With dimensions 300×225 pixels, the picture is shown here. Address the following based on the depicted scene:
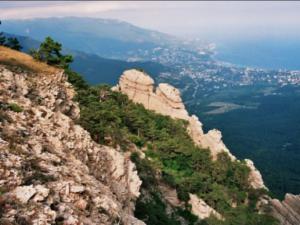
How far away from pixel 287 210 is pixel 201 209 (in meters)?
16.3

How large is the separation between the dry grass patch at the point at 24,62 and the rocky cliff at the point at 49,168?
2.04 meters

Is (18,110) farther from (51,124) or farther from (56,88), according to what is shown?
(56,88)

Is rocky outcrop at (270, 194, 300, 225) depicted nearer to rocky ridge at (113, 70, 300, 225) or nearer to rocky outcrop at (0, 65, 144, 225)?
rocky ridge at (113, 70, 300, 225)

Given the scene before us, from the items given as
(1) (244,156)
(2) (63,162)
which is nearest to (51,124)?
(2) (63,162)

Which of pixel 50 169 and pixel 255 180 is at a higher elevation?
pixel 50 169

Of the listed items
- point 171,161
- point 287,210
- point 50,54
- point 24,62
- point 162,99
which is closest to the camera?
point 24,62

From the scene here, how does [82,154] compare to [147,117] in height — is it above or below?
above

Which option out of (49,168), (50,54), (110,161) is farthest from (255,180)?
(49,168)

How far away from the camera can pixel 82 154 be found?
26.2 meters

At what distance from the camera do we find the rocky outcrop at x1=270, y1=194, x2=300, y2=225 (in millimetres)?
56812

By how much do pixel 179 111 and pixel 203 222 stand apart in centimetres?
3090

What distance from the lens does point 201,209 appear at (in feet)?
162

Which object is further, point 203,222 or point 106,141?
point 203,222

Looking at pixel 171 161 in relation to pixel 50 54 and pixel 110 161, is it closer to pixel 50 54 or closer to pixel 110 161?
pixel 50 54
